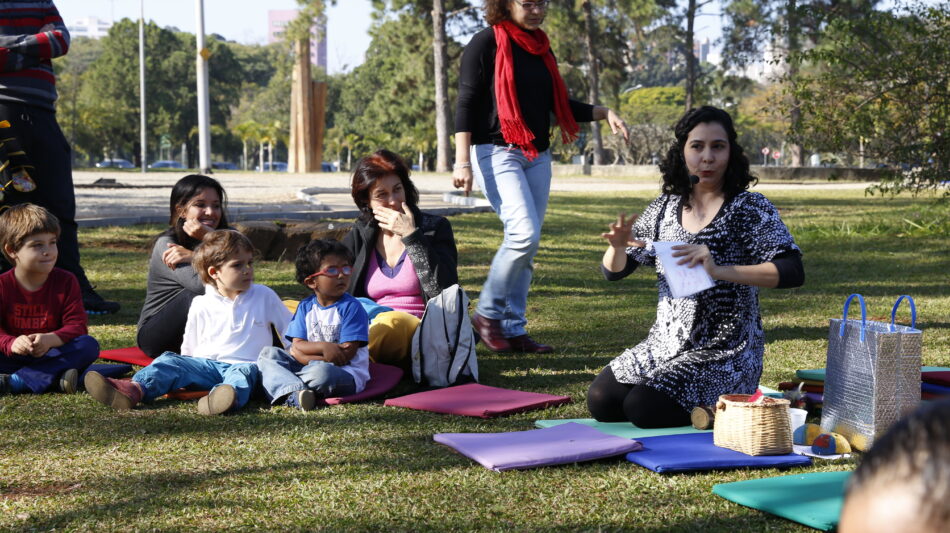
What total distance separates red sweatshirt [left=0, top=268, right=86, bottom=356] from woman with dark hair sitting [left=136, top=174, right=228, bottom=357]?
0.45 metres

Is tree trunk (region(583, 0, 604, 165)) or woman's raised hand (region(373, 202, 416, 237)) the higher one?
tree trunk (region(583, 0, 604, 165))

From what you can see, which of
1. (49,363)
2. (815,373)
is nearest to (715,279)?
(815,373)

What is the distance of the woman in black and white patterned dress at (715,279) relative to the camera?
416 centimetres

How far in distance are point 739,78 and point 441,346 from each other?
47.8 m

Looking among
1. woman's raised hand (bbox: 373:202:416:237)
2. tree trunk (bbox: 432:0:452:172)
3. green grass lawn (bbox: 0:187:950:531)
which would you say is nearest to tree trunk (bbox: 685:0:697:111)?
tree trunk (bbox: 432:0:452:172)

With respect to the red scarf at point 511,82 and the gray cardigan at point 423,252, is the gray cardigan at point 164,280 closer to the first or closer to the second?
the gray cardigan at point 423,252

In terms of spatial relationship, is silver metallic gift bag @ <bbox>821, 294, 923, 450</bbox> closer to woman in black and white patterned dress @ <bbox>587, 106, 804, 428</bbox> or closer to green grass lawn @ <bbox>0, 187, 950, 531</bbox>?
green grass lawn @ <bbox>0, 187, 950, 531</bbox>

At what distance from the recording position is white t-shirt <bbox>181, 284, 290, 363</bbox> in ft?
16.4

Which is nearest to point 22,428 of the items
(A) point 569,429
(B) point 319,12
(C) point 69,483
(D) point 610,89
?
(C) point 69,483

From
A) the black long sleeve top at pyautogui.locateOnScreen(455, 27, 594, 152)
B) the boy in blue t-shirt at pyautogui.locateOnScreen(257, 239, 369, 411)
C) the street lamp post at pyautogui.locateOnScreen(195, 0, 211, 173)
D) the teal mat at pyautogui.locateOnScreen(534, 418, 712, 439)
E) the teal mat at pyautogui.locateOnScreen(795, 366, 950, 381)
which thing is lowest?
the teal mat at pyautogui.locateOnScreen(534, 418, 712, 439)

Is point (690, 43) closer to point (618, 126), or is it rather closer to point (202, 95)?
point (202, 95)

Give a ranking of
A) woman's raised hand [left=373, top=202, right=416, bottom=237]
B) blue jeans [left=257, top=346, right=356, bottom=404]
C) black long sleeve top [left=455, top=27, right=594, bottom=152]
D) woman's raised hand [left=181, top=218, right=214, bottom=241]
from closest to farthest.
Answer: blue jeans [left=257, top=346, right=356, bottom=404], woman's raised hand [left=373, top=202, right=416, bottom=237], woman's raised hand [left=181, top=218, right=214, bottom=241], black long sleeve top [left=455, top=27, right=594, bottom=152]

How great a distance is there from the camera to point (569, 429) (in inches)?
161

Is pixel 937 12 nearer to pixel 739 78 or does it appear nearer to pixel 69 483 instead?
pixel 69 483
